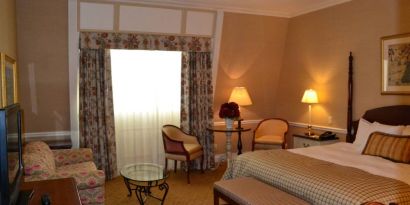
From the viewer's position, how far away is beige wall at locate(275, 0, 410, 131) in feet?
15.4

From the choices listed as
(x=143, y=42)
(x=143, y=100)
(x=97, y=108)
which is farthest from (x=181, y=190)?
(x=143, y=42)

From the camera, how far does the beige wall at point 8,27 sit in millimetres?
3330

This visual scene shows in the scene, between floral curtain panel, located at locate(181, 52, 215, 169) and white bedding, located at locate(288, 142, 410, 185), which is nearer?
white bedding, located at locate(288, 142, 410, 185)

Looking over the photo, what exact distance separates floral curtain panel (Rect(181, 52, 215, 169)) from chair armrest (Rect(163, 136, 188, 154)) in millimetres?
556

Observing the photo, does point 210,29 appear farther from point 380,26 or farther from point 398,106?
point 398,106

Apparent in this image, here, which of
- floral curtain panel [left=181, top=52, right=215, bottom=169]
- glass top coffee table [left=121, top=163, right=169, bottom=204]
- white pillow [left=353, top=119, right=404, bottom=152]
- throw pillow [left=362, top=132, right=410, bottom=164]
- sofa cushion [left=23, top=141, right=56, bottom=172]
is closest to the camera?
sofa cushion [left=23, top=141, right=56, bottom=172]

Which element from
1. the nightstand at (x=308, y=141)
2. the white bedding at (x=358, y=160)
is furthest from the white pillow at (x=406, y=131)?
the nightstand at (x=308, y=141)

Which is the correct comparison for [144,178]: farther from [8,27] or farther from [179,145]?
[8,27]

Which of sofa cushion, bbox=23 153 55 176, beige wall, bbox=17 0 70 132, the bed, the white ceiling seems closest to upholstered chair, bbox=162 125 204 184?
the bed

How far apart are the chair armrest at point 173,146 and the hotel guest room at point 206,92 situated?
0.02m

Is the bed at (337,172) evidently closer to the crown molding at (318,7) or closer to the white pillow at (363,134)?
the white pillow at (363,134)

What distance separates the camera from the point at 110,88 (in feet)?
17.3

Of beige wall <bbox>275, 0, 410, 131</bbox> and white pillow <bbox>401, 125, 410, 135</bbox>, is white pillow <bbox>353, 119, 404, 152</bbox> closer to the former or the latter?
white pillow <bbox>401, 125, 410, 135</bbox>

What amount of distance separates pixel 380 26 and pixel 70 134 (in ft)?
15.3
